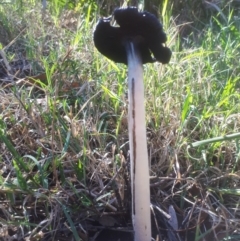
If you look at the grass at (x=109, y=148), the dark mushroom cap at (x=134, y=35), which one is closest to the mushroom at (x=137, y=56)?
the dark mushroom cap at (x=134, y=35)

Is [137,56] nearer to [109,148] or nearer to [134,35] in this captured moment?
[134,35]

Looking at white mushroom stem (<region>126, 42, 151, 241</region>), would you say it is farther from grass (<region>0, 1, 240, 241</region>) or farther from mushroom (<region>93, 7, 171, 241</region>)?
Answer: grass (<region>0, 1, 240, 241</region>)

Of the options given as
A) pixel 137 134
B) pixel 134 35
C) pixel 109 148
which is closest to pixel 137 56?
pixel 134 35

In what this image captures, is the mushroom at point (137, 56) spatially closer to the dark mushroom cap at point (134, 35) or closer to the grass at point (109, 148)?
the dark mushroom cap at point (134, 35)

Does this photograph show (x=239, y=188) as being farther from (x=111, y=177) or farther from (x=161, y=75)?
(x=161, y=75)

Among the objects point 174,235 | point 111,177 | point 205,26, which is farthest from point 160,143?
point 205,26

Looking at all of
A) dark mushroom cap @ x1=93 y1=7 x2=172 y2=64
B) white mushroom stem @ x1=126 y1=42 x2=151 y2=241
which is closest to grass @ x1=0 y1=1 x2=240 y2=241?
white mushroom stem @ x1=126 y1=42 x2=151 y2=241

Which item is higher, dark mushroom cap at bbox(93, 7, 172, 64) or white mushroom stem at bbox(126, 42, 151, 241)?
dark mushroom cap at bbox(93, 7, 172, 64)
